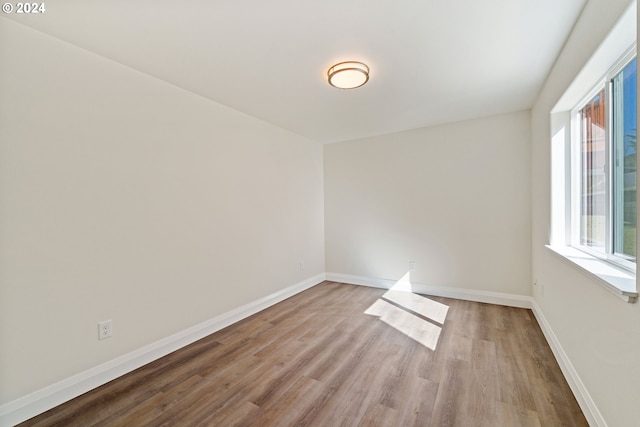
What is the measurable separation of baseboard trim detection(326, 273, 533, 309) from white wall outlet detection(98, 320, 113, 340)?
3173mm

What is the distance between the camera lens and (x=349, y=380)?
6.38ft

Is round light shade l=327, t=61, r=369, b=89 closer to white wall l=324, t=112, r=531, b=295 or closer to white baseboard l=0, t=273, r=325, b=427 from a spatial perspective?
white wall l=324, t=112, r=531, b=295

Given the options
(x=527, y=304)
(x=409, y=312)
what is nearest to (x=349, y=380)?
(x=409, y=312)

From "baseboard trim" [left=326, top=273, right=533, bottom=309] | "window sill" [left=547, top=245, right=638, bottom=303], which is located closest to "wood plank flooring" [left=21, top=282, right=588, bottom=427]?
"baseboard trim" [left=326, top=273, right=533, bottom=309]

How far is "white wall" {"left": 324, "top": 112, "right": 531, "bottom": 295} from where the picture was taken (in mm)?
3248

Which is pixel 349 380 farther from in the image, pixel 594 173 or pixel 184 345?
pixel 594 173

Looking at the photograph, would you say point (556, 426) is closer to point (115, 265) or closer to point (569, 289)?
point (569, 289)

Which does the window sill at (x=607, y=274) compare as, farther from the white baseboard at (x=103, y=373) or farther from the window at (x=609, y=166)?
the white baseboard at (x=103, y=373)

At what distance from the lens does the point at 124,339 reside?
2.06 m

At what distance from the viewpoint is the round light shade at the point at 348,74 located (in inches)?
81.8

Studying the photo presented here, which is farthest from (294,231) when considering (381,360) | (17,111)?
(17,111)

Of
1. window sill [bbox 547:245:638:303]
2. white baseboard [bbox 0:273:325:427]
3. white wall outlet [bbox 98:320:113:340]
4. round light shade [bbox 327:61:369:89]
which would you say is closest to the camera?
window sill [bbox 547:245:638:303]

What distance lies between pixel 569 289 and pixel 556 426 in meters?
0.88

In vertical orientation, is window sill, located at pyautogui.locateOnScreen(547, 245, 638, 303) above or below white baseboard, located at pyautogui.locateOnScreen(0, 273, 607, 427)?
above
